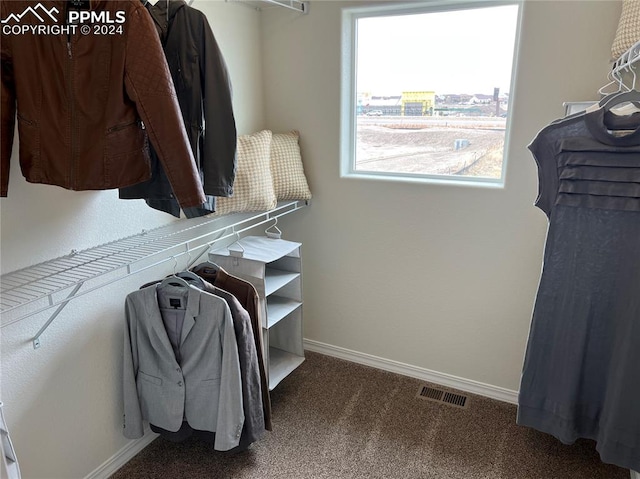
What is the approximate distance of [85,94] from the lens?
1.27m

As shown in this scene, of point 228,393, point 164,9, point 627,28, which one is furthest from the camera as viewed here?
point 228,393

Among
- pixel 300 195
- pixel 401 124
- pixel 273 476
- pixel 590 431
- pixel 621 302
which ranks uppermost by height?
pixel 401 124

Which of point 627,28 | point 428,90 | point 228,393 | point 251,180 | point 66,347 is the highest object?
point 627,28

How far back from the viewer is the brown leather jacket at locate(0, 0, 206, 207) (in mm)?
1250

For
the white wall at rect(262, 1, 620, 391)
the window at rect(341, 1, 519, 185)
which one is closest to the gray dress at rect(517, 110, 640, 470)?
the white wall at rect(262, 1, 620, 391)

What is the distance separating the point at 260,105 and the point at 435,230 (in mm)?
1202

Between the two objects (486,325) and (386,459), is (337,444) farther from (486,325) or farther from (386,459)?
(486,325)

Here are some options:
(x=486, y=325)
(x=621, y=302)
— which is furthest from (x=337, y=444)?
(x=621, y=302)

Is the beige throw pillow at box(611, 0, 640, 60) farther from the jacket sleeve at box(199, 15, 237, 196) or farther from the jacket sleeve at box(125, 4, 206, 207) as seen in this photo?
the jacket sleeve at box(125, 4, 206, 207)

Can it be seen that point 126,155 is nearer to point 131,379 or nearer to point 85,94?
point 85,94

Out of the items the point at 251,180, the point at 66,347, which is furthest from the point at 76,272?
the point at 251,180

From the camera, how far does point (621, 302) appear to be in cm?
152

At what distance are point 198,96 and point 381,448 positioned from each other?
1675 mm

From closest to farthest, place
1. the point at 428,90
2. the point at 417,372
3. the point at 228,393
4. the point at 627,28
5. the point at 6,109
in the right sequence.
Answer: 1. the point at 6,109
2. the point at 627,28
3. the point at 228,393
4. the point at 428,90
5. the point at 417,372
